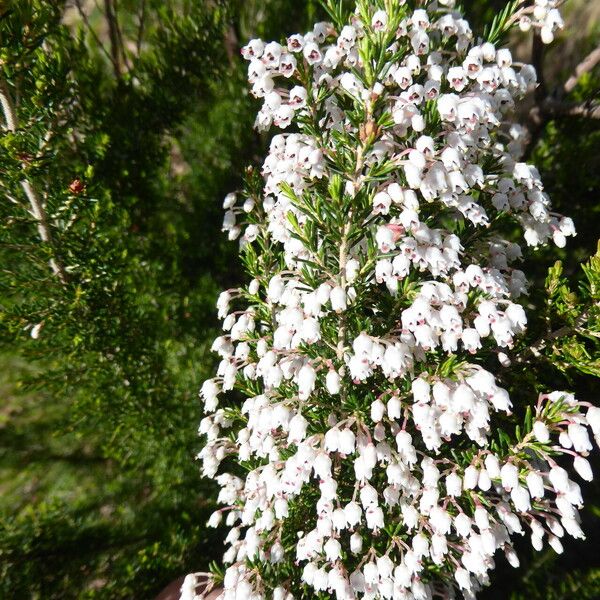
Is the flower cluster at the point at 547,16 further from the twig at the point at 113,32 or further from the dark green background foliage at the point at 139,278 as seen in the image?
the twig at the point at 113,32

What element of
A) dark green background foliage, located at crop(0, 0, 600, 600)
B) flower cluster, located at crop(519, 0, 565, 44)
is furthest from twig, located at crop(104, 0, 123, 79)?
flower cluster, located at crop(519, 0, 565, 44)

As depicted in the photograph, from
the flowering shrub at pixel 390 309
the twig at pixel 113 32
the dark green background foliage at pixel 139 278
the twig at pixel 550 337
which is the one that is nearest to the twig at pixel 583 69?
the dark green background foliage at pixel 139 278

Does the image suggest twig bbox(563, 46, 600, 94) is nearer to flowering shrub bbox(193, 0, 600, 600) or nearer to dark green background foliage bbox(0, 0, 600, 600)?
dark green background foliage bbox(0, 0, 600, 600)

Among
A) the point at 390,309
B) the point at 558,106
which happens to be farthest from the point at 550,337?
the point at 558,106

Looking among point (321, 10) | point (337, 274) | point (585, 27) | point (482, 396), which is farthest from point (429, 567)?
point (585, 27)

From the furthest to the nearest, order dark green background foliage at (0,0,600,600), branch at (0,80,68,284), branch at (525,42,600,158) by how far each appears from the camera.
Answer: branch at (525,42,600,158)
dark green background foliage at (0,0,600,600)
branch at (0,80,68,284)

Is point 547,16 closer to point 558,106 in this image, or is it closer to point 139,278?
point 558,106
